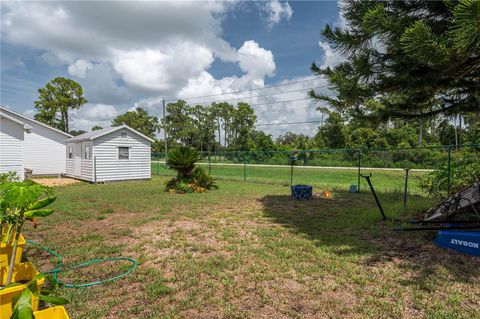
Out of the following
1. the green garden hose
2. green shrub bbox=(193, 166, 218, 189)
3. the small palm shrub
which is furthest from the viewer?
green shrub bbox=(193, 166, 218, 189)

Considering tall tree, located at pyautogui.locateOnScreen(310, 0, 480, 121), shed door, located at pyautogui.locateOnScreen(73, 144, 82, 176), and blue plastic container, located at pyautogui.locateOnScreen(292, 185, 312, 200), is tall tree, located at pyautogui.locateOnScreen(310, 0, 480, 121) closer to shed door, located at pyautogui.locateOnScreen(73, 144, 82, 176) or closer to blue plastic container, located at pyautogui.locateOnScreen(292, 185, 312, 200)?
blue plastic container, located at pyautogui.locateOnScreen(292, 185, 312, 200)

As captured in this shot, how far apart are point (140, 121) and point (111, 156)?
3771cm

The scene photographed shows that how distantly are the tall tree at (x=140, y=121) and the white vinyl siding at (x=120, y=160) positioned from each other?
117ft

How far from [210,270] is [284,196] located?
19.9 feet

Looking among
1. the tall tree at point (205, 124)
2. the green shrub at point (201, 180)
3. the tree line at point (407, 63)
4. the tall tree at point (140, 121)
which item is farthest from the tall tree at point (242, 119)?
the tree line at point (407, 63)

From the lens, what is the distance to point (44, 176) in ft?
54.7

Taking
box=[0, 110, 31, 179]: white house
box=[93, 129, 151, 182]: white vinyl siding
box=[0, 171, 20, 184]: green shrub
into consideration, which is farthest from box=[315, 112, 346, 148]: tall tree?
box=[0, 171, 20, 184]: green shrub

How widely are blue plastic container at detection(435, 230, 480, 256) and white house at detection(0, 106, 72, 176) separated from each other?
Answer: 19.1 metres

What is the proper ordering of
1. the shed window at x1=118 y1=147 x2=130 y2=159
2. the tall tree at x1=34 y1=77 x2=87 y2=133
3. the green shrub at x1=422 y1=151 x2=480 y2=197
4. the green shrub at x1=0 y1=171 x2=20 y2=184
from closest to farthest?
the green shrub at x1=0 y1=171 x2=20 y2=184
the green shrub at x1=422 y1=151 x2=480 y2=197
the shed window at x1=118 y1=147 x2=130 y2=159
the tall tree at x1=34 y1=77 x2=87 y2=133

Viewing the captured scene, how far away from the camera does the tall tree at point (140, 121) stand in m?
49.1

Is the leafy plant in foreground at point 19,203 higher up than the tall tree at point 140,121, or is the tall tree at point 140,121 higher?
the tall tree at point 140,121

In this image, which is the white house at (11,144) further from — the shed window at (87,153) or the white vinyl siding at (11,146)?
the shed window at (87,153)

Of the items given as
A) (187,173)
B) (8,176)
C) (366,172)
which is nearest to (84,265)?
(8,176)

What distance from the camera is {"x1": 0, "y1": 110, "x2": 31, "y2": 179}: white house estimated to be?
1085 cm
